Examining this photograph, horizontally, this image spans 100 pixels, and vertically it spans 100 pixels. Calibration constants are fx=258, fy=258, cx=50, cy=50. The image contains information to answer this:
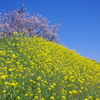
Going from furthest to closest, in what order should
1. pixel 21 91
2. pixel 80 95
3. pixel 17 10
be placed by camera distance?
pixel 17 10 → pixel 80 95 → pixel 21 91

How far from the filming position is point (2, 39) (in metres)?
16.2

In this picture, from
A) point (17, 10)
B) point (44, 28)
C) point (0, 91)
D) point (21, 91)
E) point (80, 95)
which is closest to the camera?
point (0, 91)

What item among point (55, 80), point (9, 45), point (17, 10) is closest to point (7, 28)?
point (17, 10)

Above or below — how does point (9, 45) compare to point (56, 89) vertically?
above

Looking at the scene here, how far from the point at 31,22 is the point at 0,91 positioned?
78.3ft

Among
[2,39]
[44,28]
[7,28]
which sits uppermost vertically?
[44,28]

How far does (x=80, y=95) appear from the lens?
352 inches

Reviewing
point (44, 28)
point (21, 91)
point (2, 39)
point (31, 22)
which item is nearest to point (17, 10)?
point (31, 22)

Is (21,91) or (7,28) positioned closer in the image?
(21,91)

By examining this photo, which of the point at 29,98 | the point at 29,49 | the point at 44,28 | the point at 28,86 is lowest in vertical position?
the point at 29,98

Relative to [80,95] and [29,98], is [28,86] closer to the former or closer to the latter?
[29,98]

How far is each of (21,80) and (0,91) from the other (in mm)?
1574

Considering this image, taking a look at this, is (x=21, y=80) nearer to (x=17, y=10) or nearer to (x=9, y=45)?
(x=9, y=45)

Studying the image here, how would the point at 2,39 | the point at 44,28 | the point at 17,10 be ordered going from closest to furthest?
the point at 2,39, the point at 17,10, the point at 44,28
